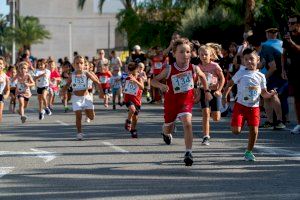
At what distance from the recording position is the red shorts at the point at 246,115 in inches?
454

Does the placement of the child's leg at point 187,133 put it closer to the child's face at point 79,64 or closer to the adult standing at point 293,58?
the adult standing at point 293,58

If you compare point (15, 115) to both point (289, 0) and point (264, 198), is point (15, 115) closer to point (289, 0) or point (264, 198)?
point (289, 0)

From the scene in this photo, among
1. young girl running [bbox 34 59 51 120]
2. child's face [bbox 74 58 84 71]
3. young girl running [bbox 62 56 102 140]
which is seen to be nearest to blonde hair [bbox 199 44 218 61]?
young girl running [bbox 62 56 102 140]

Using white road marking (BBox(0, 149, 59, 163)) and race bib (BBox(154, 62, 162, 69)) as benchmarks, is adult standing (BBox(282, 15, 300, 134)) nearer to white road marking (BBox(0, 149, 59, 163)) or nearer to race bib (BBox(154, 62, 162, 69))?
white road marking (BBox(0, 149, 59, 163))

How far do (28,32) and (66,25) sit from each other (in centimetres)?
1081

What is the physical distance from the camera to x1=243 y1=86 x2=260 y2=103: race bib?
11.7m

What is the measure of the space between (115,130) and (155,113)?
18.8ft

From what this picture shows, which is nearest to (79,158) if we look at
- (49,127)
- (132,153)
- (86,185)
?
(132,153)

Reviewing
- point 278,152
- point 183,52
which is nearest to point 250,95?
point 183,52

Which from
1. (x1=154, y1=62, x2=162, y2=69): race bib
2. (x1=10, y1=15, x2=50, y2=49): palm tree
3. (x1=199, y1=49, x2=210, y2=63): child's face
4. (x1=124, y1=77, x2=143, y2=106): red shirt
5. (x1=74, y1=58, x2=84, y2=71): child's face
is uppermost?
(x1=10, y1=15, x2=50, y2=49): palm tree

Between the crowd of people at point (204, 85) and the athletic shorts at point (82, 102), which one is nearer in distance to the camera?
the crowd of people at point (204, 85)

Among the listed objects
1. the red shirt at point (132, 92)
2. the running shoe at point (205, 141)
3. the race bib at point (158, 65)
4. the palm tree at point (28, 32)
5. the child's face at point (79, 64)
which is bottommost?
the running shoe at point (205, 141)

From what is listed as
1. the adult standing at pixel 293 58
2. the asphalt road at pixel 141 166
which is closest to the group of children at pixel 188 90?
the asphalt road at pixel 141 166

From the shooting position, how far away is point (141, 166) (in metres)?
11.0
